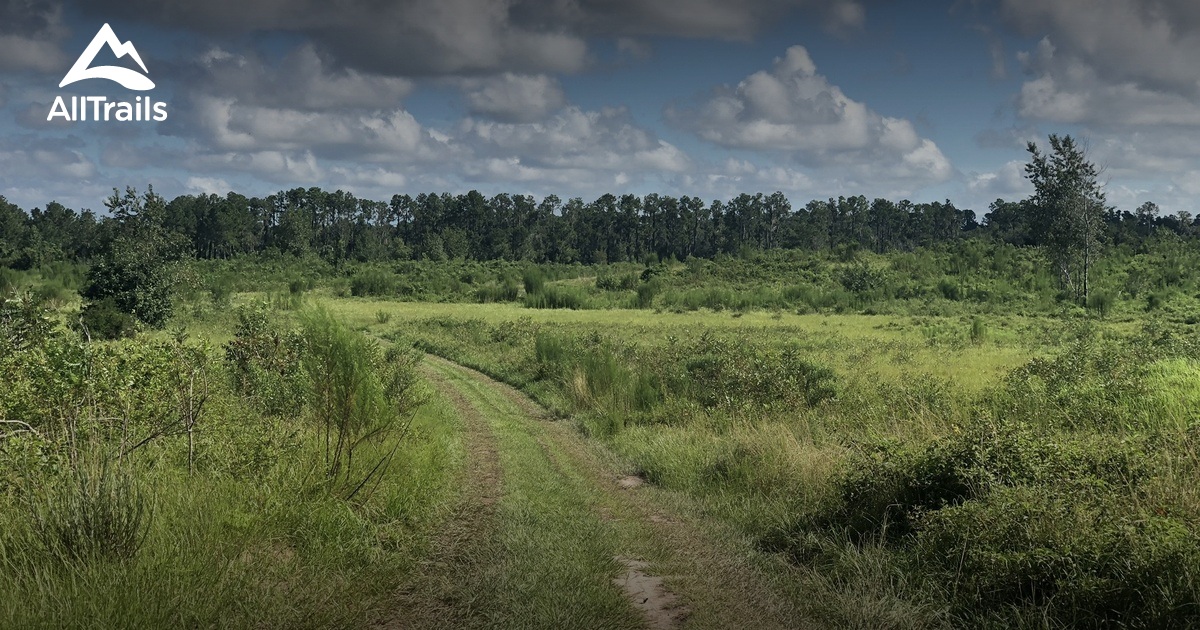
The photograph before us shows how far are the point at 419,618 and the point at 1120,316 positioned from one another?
42.5 meters

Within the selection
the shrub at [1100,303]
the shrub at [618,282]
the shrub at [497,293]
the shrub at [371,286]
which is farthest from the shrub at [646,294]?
the shrub at [1100,303]

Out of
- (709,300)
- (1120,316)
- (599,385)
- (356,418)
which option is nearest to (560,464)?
(356,418)

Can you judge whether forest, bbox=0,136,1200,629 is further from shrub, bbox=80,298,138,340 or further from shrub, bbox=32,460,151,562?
shrub, bbox=80,298,138,340

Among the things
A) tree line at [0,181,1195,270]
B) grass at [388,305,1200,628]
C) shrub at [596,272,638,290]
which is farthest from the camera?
tree line at [0,181,1195,270]

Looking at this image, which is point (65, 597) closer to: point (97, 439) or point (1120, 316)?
point (97, 439)

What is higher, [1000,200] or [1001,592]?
[1000,200]

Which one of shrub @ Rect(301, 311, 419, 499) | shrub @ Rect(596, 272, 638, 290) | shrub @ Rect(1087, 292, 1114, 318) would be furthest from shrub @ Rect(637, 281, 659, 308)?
shrub @ Rect(301, 311, 419, 499)

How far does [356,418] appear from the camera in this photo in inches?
357

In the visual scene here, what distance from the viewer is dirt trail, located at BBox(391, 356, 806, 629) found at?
18.7ft

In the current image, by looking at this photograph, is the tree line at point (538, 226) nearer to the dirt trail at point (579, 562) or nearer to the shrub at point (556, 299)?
the shrub at point (556, 299)

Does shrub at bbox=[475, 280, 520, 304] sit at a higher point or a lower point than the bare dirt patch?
higher

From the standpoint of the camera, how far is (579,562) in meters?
6.68

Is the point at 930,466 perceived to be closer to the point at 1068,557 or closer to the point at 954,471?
the point at 954,471

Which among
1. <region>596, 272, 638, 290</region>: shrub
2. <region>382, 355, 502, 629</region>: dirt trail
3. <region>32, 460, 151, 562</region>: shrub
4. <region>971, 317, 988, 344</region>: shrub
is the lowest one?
<region>382, 355, 502, 629</region>: dirt trail
